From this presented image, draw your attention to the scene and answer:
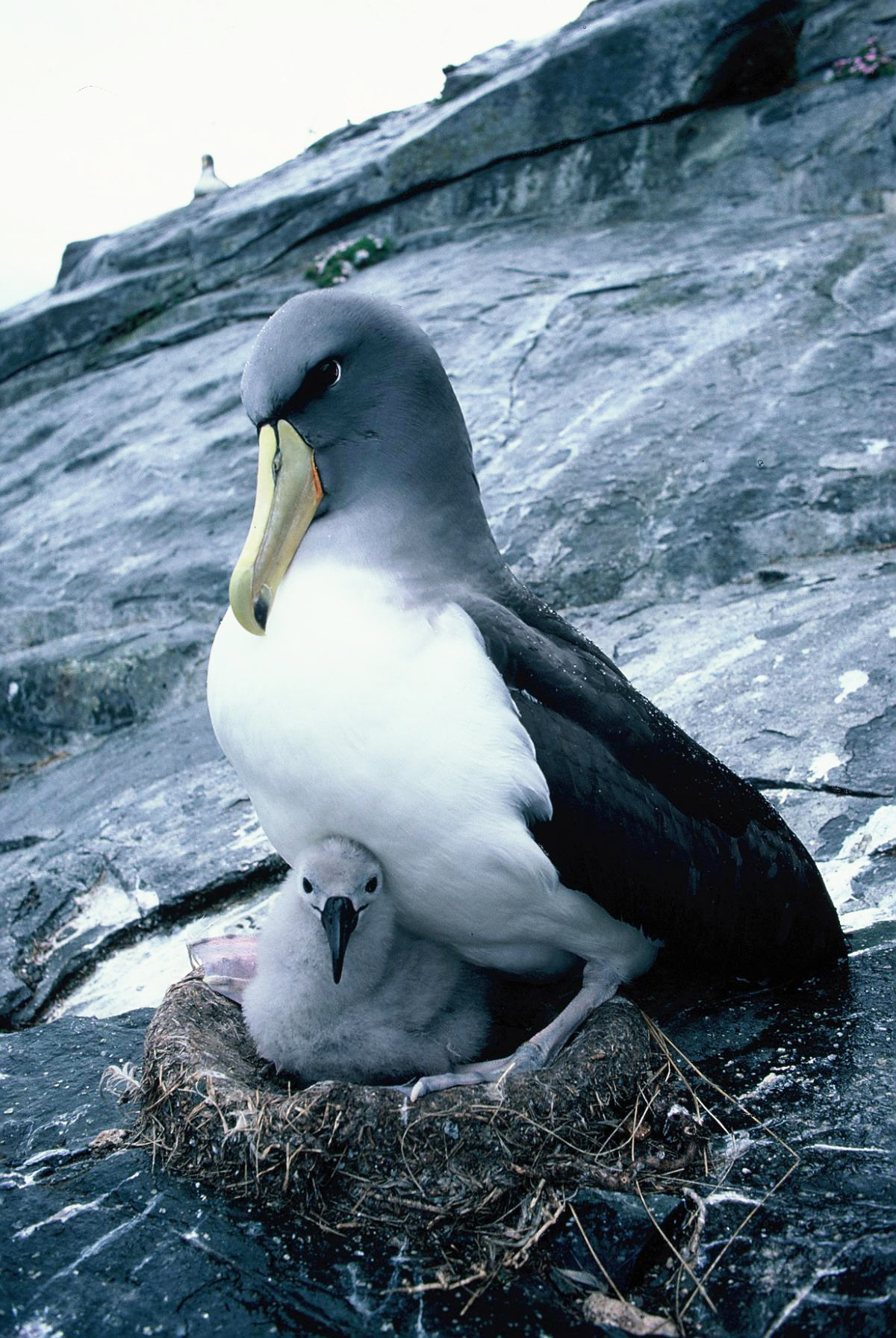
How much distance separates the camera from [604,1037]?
2.59m

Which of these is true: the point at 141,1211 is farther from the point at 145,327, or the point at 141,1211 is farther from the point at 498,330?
the point at 145,327

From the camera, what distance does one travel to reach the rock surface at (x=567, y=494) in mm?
2426

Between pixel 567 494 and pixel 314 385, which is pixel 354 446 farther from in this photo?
pixel 567 494

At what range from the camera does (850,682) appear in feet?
14.6

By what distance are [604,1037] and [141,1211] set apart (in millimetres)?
1007

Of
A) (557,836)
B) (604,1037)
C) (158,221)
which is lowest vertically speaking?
(604,1037)

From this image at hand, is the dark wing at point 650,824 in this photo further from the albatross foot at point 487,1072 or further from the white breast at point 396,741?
the albatross foot at point 487,1072

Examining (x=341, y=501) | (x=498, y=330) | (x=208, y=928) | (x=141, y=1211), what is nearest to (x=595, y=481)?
(x=498, y=330)

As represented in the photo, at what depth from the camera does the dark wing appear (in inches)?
105

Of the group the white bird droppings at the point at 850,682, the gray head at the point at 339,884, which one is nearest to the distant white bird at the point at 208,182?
the white bird droppings at the point at 850,682

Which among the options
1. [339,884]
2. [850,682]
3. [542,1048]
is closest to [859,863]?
[850,682]

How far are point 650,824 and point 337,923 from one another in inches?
29.5

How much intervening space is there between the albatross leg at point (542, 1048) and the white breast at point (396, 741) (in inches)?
10.2

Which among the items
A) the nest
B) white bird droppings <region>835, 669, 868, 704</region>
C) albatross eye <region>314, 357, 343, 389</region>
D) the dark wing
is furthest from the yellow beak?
white bird droppings <region>835, 669, 868, 704</region>
